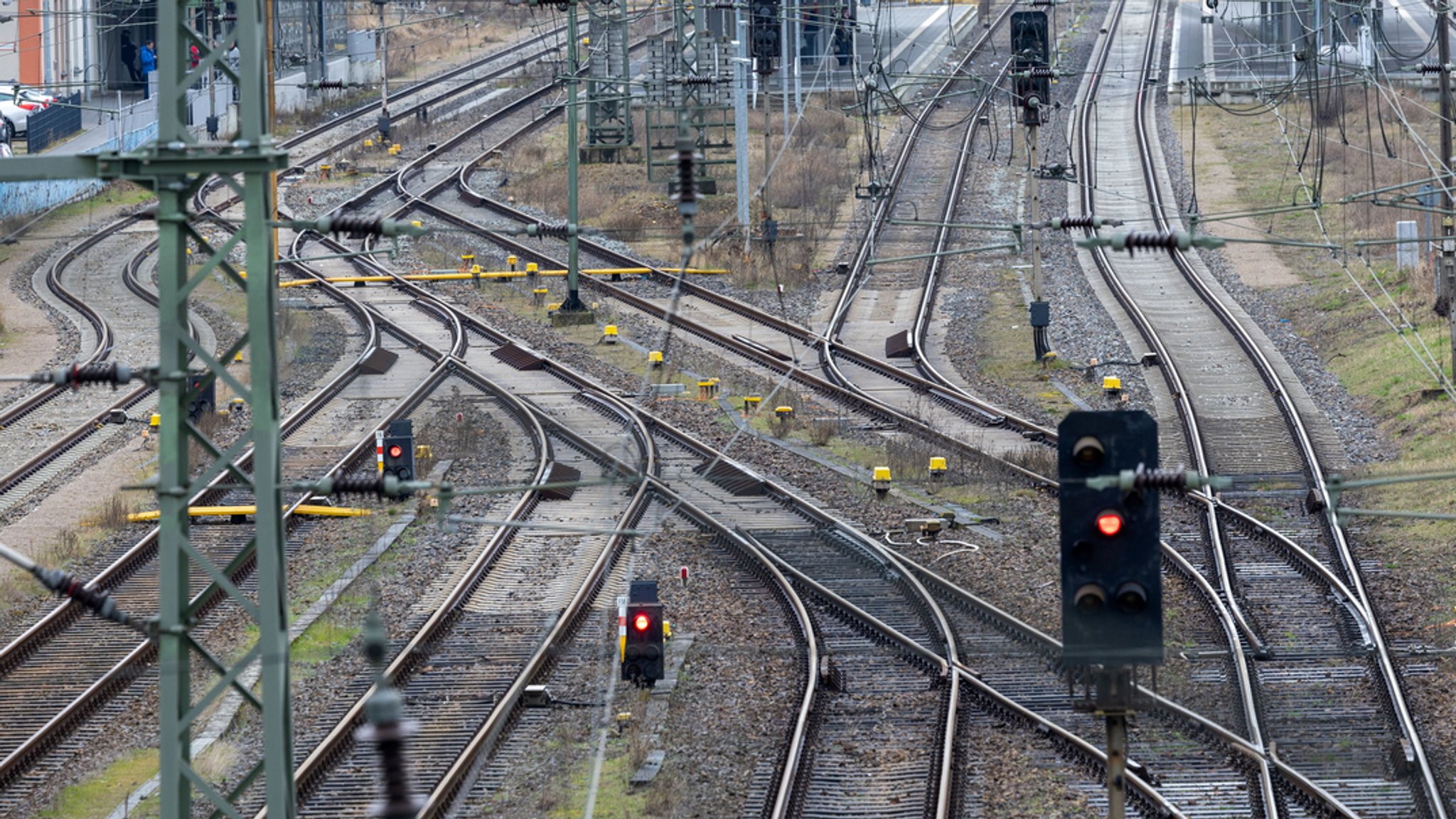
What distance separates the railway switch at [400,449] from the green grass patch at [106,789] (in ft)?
21.2

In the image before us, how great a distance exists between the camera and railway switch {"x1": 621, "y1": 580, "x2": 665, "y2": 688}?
510 inches

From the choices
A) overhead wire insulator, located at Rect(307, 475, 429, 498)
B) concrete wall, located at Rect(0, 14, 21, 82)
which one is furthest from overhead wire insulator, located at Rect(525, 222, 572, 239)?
concrete wall, located at Rect(0, 14, 21, 82)

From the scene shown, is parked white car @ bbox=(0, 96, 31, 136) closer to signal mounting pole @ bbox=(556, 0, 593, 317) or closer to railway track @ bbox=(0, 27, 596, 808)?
signal mounting pole @ bbox=(556, 0, 593, 317)

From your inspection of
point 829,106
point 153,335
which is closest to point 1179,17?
point 829,106

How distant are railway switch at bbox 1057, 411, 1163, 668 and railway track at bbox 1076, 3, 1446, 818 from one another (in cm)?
435

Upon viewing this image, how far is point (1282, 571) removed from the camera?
15.8m

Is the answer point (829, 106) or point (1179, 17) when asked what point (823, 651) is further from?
point (1179, 17)

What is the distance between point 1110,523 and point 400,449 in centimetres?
1218

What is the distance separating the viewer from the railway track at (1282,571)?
11648 millimetres

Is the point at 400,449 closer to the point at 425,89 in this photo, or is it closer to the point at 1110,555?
the point at 1110,555

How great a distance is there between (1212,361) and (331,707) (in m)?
15.2

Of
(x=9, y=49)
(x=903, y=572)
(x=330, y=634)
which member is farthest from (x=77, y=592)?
(x=9, y=49)

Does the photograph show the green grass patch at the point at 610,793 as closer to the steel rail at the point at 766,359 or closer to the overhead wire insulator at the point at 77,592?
the steel rail at the point at 766,359

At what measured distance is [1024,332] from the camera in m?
27.1
